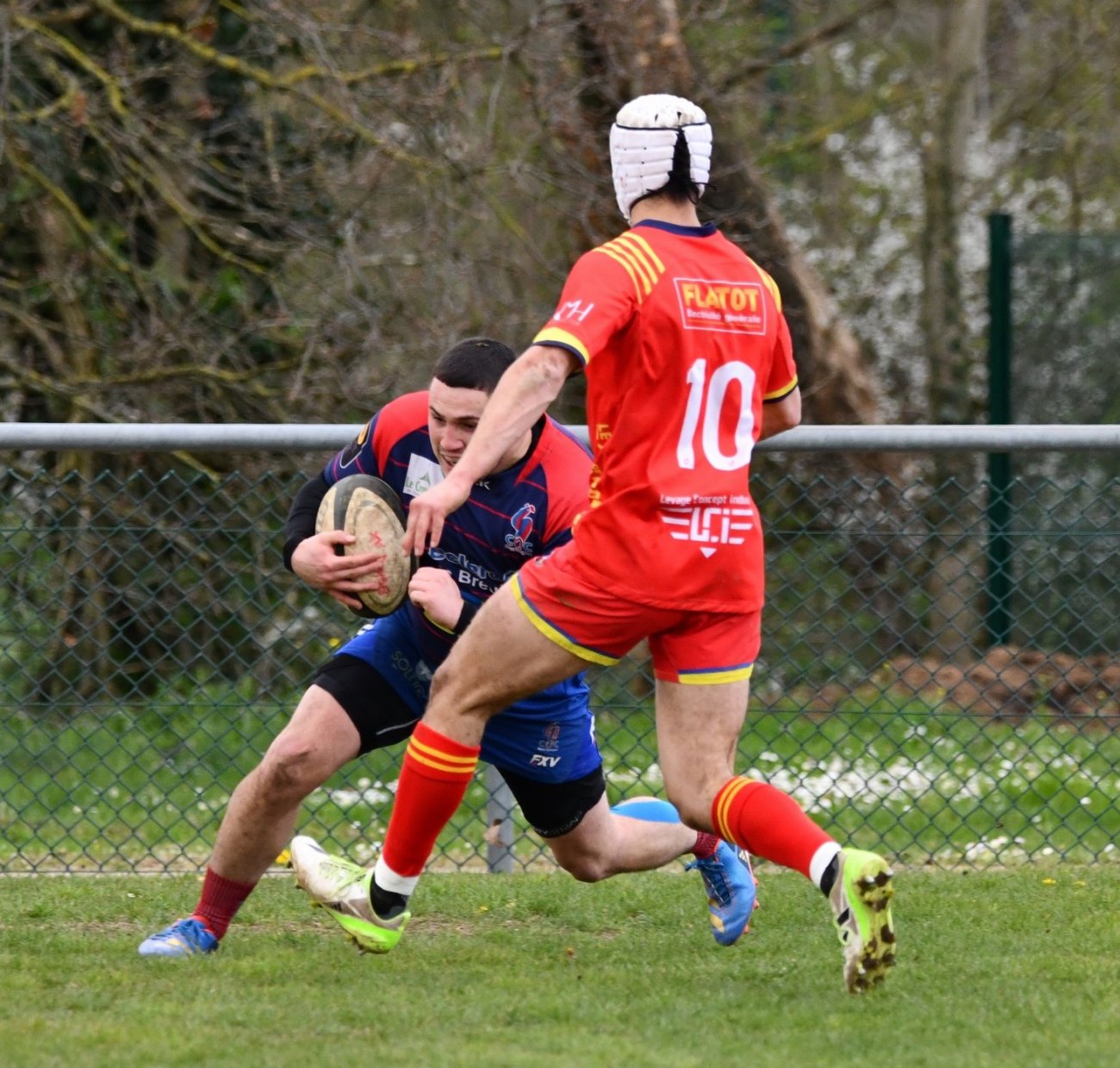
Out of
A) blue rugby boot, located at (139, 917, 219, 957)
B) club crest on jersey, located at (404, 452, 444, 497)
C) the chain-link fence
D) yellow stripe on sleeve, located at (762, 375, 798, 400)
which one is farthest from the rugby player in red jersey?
the chain-link fence

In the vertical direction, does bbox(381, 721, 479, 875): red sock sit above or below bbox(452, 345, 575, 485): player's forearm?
below

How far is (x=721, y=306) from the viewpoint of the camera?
150 inches

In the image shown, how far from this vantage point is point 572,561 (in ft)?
12.6

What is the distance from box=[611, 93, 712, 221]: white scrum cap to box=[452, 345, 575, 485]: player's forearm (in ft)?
1.61

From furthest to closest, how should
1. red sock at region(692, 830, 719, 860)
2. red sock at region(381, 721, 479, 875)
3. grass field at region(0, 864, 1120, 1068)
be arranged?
red sock at region(692, 830, 719, 860) → red sock at region(381, 721, 479, 875) → grass field at region(0, 864, 1120, 1068)

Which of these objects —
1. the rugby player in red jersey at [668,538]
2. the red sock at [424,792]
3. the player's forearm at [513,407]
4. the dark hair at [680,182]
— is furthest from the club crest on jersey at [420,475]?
the dark hair at [680,182]

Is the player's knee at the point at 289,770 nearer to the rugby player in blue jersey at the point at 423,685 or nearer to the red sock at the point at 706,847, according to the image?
the rugby player in blue jersey at the point at 423,685

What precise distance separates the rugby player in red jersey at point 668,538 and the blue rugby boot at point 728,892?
0.66m

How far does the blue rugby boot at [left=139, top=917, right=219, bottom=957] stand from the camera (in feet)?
14.4

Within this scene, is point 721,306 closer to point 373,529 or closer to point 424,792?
point 373,529

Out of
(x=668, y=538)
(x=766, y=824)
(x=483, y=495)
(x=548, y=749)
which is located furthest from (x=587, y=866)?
(x=668, y=538)

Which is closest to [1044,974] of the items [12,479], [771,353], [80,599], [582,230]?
[771,353]

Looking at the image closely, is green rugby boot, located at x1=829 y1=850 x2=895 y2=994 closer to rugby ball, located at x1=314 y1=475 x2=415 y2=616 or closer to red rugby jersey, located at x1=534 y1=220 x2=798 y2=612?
red rugby jersey, located at x1=534 y1=220 x2=798 y2=612

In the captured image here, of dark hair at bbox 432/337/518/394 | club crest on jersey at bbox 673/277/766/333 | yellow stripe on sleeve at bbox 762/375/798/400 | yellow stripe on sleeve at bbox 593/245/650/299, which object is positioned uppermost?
yellow stripe on sleeve at bbox 593/245/650/299
